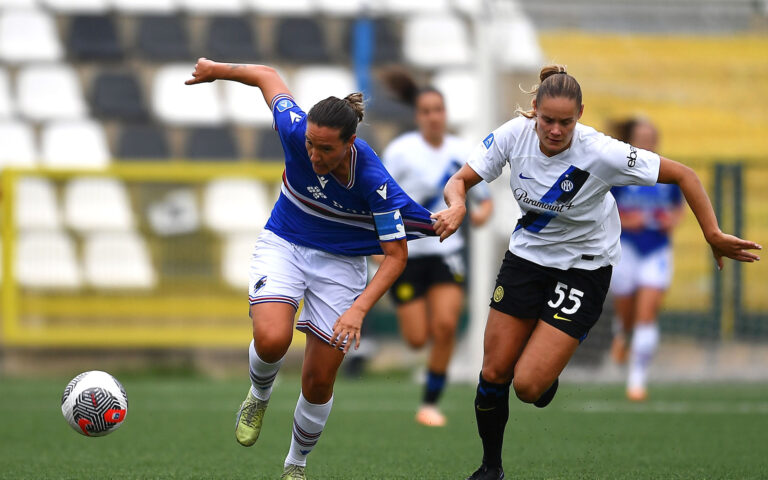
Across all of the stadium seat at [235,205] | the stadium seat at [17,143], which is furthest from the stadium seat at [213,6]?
the stadium seat at [235,205]

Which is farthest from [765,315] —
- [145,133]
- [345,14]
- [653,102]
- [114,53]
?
[114,53]

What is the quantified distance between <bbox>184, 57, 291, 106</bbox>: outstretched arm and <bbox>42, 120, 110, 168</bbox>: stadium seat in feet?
29.2

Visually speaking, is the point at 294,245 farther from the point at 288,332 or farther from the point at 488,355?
the point at 488,355

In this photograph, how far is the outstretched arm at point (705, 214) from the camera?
4680 mm

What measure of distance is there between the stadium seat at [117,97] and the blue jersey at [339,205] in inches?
376

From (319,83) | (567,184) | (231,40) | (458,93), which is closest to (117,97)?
(231,40)

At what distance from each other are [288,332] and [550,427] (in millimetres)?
A: 3117

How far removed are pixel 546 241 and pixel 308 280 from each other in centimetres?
113

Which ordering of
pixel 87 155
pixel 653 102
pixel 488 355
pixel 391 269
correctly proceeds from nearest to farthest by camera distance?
pixel 391 269
pixel 488 355
pixel 653 102
pixel 87 155

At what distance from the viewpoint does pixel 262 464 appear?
5746mm

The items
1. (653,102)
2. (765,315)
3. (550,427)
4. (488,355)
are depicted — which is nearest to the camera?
(488,355)

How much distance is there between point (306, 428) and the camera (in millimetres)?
5016

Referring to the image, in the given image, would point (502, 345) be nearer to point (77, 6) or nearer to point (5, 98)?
point (5, 98)

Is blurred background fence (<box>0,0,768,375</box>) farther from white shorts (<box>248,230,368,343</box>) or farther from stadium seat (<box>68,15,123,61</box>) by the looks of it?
white shorts (<box>248,230,368,343</box>)
